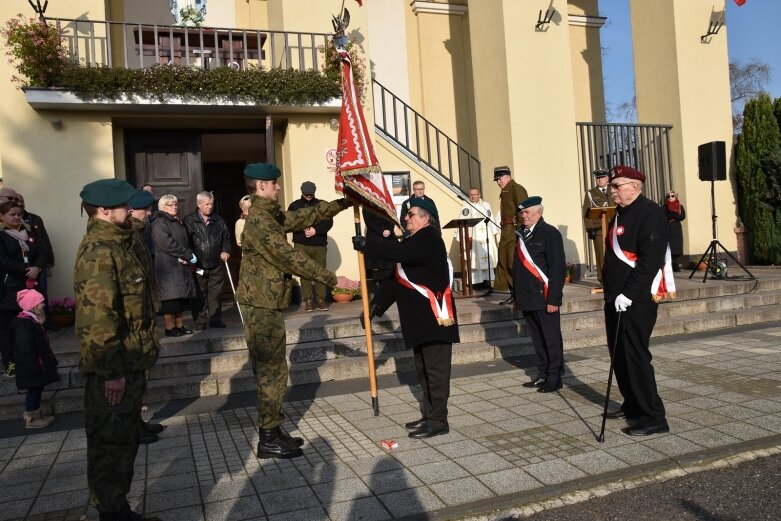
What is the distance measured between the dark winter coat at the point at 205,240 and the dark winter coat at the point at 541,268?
3.98 metres

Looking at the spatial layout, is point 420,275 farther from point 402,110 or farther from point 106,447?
point 402,110

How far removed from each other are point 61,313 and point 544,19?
10408 millimetres

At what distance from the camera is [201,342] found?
7.71 meters

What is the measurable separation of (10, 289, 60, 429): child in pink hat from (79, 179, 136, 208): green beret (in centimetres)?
239

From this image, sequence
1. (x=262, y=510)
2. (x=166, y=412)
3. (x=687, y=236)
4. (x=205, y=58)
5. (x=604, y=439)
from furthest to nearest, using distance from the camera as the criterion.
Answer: (x=687, y=236) → (x=205, y=58) → (x=166, y=412) → (x=604, y=439) → (x=262, y=510)

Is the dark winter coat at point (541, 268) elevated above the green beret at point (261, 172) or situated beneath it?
situated beneath

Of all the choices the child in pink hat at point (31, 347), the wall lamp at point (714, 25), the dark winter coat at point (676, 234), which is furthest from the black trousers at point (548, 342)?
the wall lamp at point (714, 25)

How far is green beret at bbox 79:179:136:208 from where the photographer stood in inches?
147

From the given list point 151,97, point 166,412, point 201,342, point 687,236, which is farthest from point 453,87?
point 166,412

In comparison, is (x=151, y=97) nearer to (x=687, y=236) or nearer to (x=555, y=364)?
(x=555, y=364)

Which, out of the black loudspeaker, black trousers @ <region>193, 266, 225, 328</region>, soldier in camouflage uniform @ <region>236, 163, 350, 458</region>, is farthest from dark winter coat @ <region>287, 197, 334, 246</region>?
the black loudspeaker

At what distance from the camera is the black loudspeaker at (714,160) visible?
38.1 ft

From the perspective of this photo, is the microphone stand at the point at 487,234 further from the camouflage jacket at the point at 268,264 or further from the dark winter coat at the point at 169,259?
the camouflage jacket at the point at 268,264

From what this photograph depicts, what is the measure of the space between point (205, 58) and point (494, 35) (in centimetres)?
588
